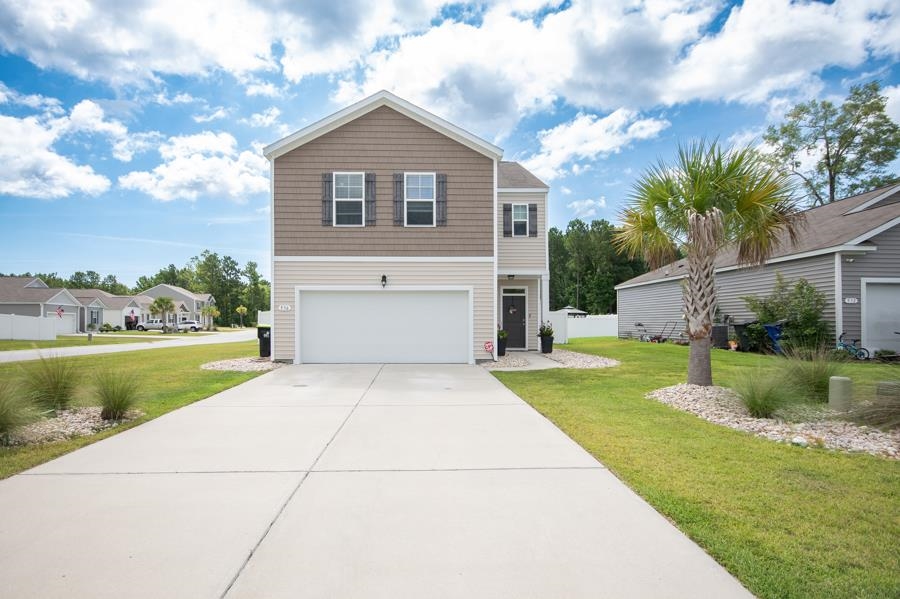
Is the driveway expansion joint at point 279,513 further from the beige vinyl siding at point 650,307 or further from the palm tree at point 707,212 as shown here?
the beige vinyl siding at point 650,307

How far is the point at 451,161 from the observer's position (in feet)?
41.5

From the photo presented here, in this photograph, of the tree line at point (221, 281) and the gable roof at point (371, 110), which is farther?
the tree line at point (221, 281)

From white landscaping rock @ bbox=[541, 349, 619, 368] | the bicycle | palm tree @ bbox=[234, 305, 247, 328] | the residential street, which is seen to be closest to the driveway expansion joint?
the residential street

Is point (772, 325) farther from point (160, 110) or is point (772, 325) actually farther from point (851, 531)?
point (160, 110)

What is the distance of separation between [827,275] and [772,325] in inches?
81.0

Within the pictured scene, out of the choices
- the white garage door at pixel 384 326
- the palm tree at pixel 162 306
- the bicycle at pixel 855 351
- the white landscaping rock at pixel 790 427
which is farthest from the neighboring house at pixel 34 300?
the bicycle at pixel 855 351

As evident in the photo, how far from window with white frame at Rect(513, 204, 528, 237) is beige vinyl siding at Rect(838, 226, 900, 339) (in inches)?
367

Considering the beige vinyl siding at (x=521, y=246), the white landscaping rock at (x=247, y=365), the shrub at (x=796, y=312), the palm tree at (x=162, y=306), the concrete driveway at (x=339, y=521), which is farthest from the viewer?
the palm tree at (x=162, y=306)

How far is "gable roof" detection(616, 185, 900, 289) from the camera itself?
13.1m

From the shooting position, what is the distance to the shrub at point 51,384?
6.19 m

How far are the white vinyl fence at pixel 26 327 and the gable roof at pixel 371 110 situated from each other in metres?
26.1

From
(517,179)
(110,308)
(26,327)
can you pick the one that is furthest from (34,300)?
(517,179)

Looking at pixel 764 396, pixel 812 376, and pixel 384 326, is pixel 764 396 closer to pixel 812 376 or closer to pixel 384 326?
pixel 812 376

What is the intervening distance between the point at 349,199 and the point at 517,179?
6.37 metres
